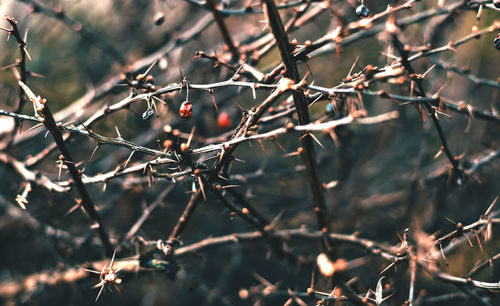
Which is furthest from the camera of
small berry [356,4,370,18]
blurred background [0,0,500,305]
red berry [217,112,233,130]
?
red berry [217,112,233,130]

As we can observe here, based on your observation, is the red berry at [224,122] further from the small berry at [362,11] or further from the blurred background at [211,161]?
the small berry at [362,11]

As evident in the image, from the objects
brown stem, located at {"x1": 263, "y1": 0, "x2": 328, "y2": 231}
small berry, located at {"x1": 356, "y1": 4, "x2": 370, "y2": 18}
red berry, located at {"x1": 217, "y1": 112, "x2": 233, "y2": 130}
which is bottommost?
brown stem, located at {"x1": 263, "y1": 0, "x2": 328, "y2": 231}

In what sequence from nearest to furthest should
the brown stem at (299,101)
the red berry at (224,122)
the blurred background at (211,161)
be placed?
the brown stem at (299,101), the blurred background at (211,161), the red berry at (224,122)

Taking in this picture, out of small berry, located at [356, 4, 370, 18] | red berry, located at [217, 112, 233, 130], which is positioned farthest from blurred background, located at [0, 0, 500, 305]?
small berry, located at [356, 4, 370, 18]

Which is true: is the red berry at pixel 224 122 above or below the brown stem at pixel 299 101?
above

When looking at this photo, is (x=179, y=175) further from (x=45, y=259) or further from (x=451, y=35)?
(x=451, y=35)

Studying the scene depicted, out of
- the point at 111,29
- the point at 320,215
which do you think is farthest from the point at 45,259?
the point at 320,215

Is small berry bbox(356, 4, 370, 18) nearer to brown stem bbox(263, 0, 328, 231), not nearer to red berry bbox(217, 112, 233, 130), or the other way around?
brown stem bbox(263, 0, 328, 231)

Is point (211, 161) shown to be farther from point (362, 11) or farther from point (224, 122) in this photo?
point (362, 11)

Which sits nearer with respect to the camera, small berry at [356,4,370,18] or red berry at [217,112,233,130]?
small berry at [356,4,370,18]

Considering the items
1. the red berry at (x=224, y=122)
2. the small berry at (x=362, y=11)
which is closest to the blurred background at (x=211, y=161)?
the red berry at (x=224, y=122)
